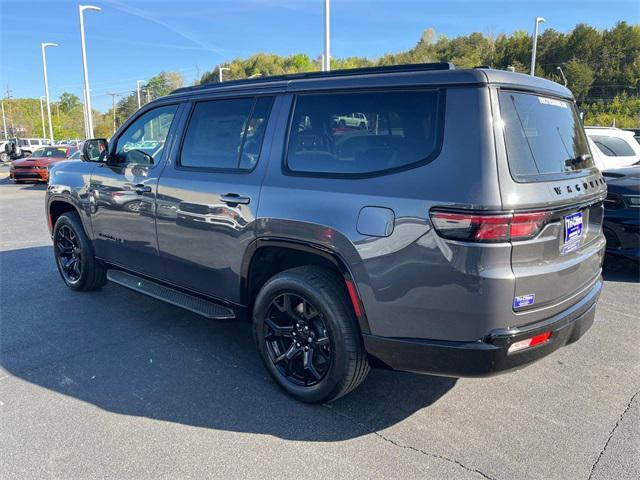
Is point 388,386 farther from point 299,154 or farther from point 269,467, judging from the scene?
point 299,154

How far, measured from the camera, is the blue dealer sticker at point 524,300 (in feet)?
7.72

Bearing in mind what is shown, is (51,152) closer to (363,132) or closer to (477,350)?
(363,132)

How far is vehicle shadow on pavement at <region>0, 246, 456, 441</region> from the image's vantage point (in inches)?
116

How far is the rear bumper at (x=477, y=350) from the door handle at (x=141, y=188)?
2.30 meters

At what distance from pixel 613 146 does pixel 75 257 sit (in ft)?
29.0

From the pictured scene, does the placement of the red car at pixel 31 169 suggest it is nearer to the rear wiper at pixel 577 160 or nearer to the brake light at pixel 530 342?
the rear wiper at pixel 577 160

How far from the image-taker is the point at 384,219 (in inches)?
99.9

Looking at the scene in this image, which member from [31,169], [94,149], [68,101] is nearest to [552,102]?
[94,149]

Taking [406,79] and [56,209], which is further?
[56,209]

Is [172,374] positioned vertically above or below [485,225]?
below

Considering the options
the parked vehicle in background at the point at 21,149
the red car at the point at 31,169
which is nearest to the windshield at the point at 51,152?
the red car at the point at 31,169

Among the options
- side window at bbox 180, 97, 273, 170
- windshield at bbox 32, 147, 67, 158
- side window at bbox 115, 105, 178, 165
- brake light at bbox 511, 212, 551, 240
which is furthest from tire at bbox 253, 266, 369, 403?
windshield at bbox 32, 147, 67, 158

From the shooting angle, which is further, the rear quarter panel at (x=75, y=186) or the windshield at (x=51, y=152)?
the windshield at (x=51, y=152)

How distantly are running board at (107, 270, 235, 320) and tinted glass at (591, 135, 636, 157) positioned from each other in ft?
25.9
